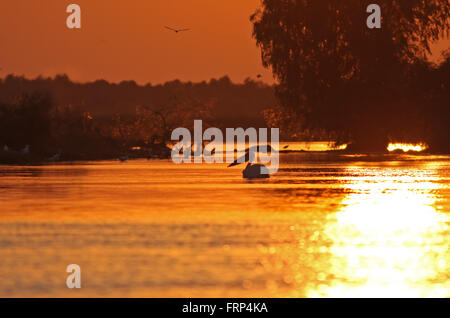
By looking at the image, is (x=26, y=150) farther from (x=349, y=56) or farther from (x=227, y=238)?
(x=227, y=238)

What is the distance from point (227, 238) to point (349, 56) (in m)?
49.8

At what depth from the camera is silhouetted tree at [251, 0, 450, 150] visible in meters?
67.9

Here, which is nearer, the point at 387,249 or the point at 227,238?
the point at 387,249

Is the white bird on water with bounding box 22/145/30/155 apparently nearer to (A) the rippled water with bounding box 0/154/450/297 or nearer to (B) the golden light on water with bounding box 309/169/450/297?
(A) the rippled water with bounding box 0/154/450/297

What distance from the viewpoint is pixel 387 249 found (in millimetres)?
19031

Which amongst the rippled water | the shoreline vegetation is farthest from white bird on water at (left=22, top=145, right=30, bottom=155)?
the rippled water

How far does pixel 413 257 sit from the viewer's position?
1792 centimetres

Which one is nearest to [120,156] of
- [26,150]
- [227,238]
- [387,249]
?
[26,150]

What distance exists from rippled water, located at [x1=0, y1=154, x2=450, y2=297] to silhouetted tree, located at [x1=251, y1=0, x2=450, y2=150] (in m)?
29.3

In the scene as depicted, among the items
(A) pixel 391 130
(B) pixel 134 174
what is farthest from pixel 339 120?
(B) pixel 134 174

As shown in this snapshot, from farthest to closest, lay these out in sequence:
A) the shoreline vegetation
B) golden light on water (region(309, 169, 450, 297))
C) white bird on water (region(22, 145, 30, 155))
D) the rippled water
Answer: white bird on water (region(22, 145, 30, 155)) < the shoreline vegetation < the rippled water < golden light on water (region(309, 169, 450, 297))
